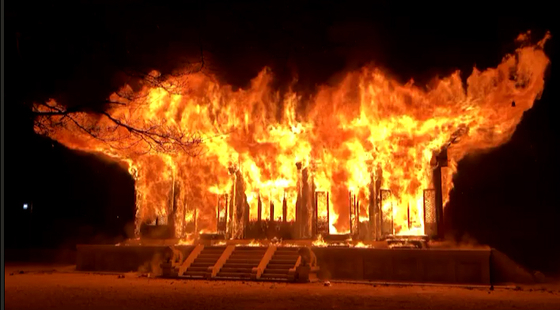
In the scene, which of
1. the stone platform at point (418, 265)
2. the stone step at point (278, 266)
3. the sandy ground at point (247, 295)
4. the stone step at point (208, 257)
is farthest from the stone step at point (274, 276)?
the stone step at point (208, 257)

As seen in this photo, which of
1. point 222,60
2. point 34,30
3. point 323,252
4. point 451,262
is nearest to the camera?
point 34,30

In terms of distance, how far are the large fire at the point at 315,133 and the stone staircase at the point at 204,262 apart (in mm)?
5407

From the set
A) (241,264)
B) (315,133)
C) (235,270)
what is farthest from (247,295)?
(315,133)

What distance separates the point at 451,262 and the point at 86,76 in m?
19.2

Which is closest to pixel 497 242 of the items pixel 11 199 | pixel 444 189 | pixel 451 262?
pixel 444 189

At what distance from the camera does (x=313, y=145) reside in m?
28.2

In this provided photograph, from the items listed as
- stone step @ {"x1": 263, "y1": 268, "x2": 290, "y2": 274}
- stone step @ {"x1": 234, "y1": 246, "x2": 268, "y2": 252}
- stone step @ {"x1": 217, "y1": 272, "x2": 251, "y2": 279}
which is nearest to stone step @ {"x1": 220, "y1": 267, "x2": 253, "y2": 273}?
stone step @ {"x1": 217, "y1": 272, "x2": 251, "y2": 279}

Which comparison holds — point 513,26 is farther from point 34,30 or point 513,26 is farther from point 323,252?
point 34,30

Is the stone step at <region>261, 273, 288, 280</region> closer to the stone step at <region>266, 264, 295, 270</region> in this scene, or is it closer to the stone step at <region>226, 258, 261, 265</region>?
the stone step at <region>266, 264, 295, 270</region>

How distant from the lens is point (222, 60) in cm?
2994

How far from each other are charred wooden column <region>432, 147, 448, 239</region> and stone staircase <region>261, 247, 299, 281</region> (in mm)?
7335

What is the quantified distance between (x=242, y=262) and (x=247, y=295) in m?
7.10

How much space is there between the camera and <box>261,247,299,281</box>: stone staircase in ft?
74.2

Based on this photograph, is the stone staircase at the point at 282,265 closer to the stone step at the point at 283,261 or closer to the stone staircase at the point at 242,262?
the stone step at the point at 283,261
